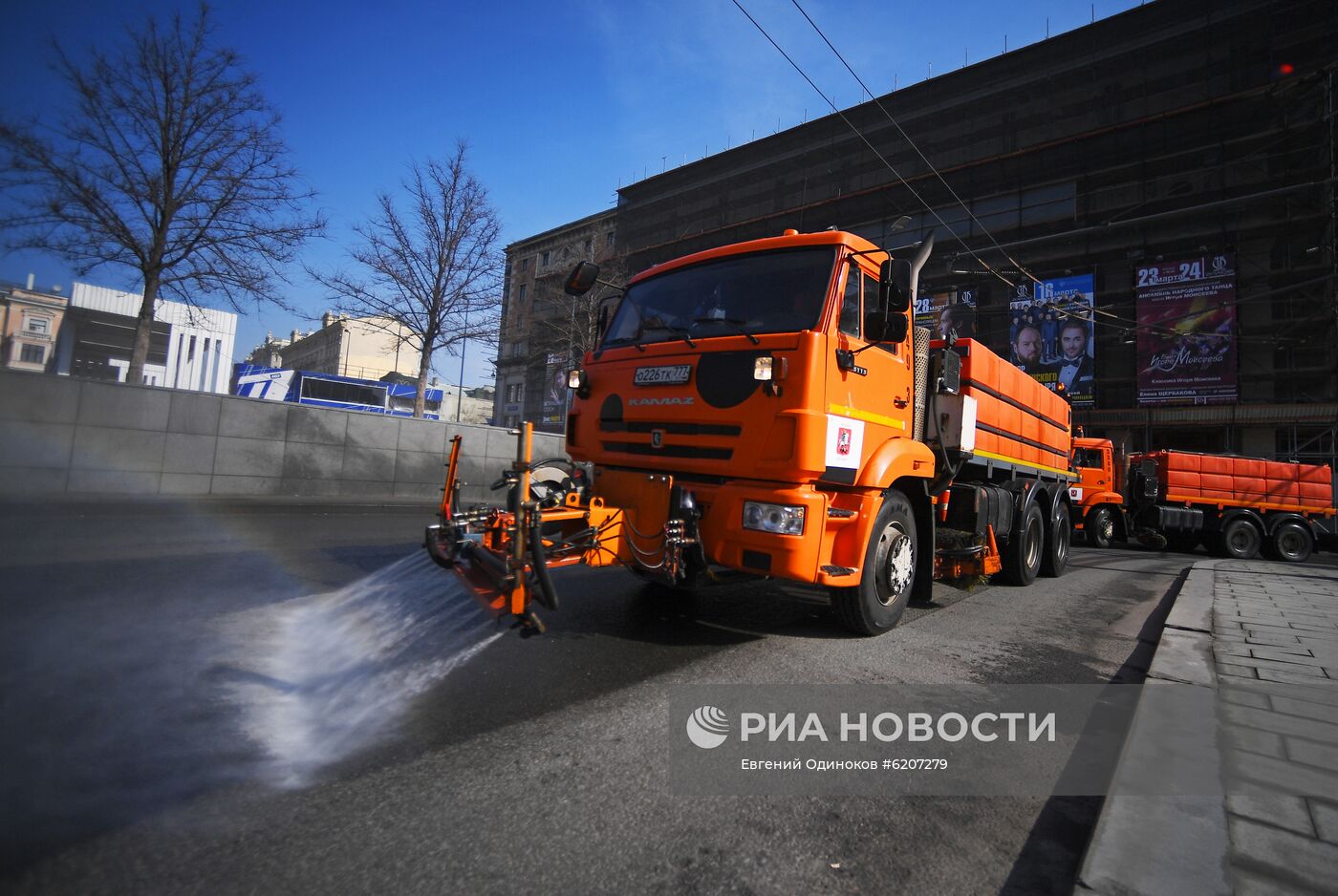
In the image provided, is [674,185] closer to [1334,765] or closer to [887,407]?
[887,407]

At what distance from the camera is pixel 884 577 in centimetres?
486

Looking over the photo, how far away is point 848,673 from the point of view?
12.9ft

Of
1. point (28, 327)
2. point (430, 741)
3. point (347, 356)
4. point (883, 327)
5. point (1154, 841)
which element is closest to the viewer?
point (1154, 841)

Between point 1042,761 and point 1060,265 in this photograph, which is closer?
point 1042,761

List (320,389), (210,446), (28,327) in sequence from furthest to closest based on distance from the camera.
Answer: (320,389) < (210,446) < (28,327)

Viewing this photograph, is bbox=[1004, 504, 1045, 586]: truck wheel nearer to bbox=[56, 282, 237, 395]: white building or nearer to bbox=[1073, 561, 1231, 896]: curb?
bbox=[1073, 561, 1231, 896]: curb

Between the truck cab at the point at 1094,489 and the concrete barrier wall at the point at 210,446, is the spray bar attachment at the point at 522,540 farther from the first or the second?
the truck cab at the point at 1094,489

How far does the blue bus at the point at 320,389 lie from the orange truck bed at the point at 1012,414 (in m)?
37.1

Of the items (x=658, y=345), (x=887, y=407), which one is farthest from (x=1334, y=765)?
(x=658, y=345)

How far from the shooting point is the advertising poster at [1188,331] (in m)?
22.5

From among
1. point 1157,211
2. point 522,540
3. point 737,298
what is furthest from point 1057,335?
point 522,540

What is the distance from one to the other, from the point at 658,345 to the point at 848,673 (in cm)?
260

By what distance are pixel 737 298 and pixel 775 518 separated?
1730 mm

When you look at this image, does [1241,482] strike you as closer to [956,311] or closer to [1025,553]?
[1025,553]
